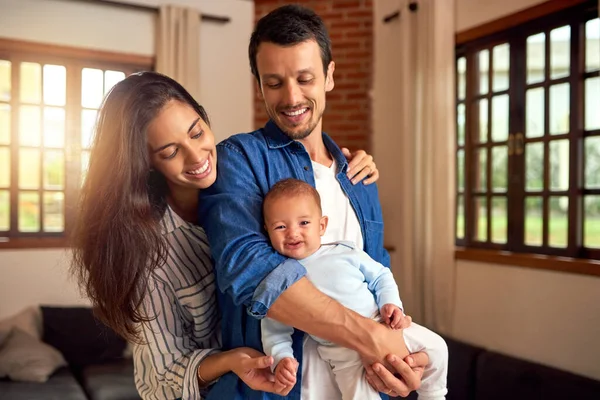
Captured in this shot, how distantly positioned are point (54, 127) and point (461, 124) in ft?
10.1

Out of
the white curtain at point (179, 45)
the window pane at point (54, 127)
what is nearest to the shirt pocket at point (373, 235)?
the white curtain at point (179, 45)

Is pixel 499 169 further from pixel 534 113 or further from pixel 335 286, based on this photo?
pixel 335 286

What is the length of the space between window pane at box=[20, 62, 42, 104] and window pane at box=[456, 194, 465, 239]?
3248 mm

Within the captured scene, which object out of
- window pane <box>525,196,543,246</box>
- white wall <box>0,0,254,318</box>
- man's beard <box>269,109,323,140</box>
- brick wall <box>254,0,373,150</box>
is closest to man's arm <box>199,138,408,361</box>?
man's beard <box>269,109,323,140</box>

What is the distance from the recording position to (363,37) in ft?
18.6

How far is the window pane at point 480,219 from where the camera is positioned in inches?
172

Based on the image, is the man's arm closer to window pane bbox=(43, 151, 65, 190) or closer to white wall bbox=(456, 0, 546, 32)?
white wall bbox=(456, 0, 546, 32)

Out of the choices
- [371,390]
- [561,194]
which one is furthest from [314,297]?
[561,194]

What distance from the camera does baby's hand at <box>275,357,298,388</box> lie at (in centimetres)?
131

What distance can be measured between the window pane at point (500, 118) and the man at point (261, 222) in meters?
2.70

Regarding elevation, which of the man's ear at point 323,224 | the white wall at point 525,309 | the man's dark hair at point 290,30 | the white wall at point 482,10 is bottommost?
the white wall at point 525,309

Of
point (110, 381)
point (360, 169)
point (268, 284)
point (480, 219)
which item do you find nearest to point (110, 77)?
point (110, 381)

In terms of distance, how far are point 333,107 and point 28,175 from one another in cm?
262

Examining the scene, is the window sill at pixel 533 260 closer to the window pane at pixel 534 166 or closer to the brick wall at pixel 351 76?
the window pane at pixel 534 166
